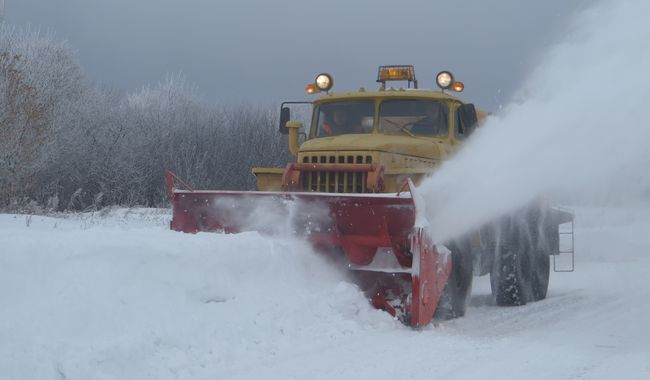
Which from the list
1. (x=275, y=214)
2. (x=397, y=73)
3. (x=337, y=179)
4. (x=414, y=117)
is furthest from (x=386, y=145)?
(x=397, y=73)

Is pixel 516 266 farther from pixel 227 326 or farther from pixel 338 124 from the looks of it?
pixel 227 326

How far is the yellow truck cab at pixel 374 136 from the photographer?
8.04 meters

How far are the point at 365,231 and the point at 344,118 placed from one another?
260 centimetres

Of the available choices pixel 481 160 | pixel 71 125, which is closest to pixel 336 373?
pixel 481 160

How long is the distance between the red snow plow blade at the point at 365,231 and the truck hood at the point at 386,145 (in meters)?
1.18

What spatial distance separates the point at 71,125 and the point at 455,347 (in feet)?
98.9

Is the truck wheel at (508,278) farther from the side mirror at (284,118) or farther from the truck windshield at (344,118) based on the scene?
the side mirror at (284,118)

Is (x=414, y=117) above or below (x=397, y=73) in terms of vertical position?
below

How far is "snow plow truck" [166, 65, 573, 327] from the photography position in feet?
23.2

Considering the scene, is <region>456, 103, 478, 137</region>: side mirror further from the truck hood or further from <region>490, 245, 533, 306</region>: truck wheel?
<region>490, 245, 533, 306</region>: truck wheel

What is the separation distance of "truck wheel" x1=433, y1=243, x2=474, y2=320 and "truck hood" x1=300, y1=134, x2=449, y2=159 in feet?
3.95

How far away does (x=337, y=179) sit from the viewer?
811 cm

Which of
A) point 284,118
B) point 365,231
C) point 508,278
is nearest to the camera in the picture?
point 365,231

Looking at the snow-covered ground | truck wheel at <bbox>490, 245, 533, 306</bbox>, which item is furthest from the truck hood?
truck wheel at <bbox>490, 245, 533, 306</bbox>
